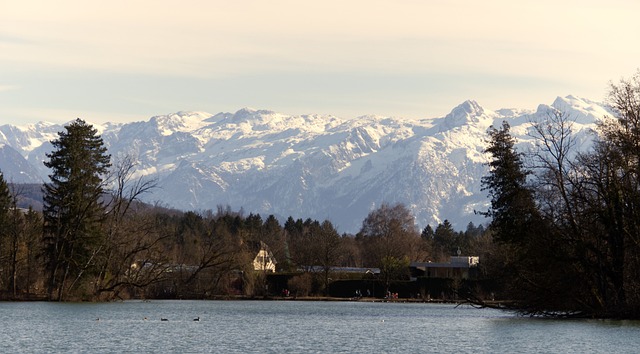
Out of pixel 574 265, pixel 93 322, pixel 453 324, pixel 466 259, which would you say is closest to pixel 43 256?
pixel 93 322

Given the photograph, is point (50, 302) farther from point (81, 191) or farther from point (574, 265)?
point (574, 265)

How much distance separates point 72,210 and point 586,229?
138 feet

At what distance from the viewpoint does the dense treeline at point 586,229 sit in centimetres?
6538

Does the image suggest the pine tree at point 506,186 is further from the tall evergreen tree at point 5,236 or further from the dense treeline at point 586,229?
the tall evergreen tree at point 5,236

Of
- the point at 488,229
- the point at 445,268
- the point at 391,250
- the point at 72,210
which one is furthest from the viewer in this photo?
the point at 391,250

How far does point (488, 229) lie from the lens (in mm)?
103000

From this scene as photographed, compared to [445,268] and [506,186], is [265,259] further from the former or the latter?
[506,186]

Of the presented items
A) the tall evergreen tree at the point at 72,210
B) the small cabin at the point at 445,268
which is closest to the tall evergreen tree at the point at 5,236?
the tall evergreen tree at the point at 72,210

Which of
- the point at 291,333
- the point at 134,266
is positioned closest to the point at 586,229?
the point at 291,333

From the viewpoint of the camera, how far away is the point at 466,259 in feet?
531

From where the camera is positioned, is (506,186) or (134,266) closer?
(506,186)

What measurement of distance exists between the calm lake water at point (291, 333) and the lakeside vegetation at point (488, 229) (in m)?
2.95

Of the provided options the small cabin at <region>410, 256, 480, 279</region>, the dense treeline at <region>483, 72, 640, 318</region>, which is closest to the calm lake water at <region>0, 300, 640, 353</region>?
the dense treeline at <region>483, 72, 640, 318</region>

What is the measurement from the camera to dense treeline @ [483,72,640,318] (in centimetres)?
6538
